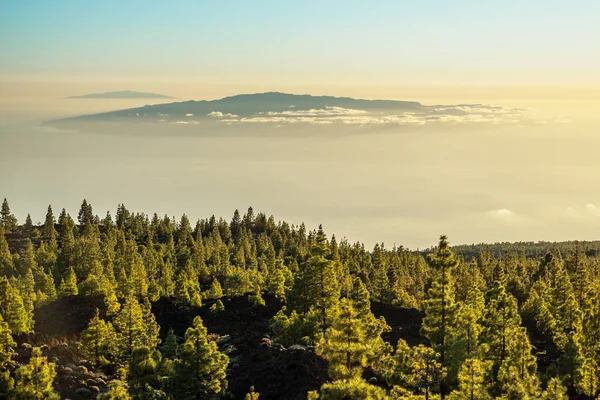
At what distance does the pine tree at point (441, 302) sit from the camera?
51.4 m

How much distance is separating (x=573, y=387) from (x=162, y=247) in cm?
13235

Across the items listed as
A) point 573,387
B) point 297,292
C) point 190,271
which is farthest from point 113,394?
point 190,271

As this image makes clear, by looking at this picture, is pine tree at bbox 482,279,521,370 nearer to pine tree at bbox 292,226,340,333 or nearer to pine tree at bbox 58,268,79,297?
pine tree at bbox 292,226,340,333

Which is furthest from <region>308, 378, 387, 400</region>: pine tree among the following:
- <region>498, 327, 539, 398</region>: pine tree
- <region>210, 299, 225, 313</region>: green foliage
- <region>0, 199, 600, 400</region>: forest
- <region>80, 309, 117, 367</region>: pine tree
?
<region>210, 299, 225, 313</region>: green foliage

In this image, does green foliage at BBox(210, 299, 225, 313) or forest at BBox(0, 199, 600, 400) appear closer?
forest at BBox(0, 199, 600, 400)

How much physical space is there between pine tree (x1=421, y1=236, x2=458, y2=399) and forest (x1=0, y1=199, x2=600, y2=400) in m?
0.09

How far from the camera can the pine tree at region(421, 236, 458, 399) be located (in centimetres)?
5141

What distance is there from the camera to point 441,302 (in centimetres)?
5216

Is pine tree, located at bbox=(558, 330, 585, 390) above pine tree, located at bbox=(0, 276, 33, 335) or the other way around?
above

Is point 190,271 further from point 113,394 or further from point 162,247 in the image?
point 113,394

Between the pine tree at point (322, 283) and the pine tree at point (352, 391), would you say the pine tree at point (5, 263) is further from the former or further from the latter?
the pine tree at point (352, 391)

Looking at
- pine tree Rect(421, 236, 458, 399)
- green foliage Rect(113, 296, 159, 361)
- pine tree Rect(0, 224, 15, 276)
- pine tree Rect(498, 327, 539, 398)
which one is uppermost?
pine tree Rect(421, 236, 458, 399)

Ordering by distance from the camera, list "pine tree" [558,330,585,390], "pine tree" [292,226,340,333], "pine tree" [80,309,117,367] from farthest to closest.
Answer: "pine tree" [80,309,117,367]
"pine tree" [292,226,340,333]
"pine tree" [558,330,585,390]

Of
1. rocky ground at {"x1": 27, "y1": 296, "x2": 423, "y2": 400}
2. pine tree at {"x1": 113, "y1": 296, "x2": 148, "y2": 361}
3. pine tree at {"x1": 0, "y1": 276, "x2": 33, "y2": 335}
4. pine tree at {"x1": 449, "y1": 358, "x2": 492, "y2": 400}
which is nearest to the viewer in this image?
pine tree at {"x1": 449, "y1": 358, "x2": 492, "y2": 400}
